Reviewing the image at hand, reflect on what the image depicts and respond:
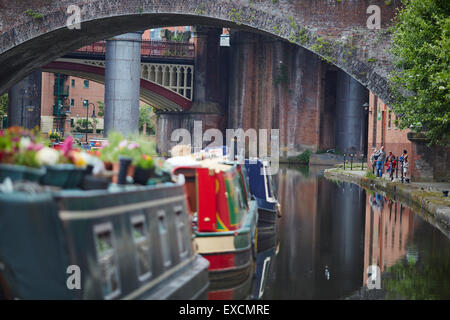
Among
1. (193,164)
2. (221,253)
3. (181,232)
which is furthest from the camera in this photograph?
(193,164)

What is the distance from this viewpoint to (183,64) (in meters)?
49.4

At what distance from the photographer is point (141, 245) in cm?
626

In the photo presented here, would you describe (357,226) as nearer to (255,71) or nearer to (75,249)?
(75,249)

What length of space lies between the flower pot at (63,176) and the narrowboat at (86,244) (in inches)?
3.1

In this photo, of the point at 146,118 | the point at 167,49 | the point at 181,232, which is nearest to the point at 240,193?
the point at 181,232

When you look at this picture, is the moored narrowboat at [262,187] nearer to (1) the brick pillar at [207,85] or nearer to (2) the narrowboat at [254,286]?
(2) the narrowboat at [254,286]

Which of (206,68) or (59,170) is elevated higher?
(206,68)

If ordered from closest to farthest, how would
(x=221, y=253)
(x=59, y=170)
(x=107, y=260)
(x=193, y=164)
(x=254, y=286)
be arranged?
(x=59, y=170) < (x=107, y=260) < (x=254, y=286) < (x=221, y=253) < (x=193, y=164)

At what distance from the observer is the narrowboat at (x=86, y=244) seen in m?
4.97

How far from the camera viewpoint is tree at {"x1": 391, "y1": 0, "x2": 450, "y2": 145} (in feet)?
55.9

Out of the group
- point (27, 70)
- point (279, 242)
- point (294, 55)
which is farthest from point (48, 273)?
point (294, 55)

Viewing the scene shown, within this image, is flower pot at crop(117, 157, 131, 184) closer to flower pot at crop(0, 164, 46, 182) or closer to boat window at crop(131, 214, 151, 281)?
boat window at crop(131, 214, 151, 281)

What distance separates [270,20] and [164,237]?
44.8ft

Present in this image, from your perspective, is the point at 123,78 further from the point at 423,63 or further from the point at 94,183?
the point at 94,183
